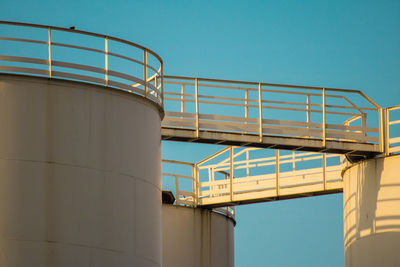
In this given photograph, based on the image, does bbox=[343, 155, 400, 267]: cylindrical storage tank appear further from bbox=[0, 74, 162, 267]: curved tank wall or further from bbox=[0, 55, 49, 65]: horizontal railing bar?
bbox=[0, 55, 49, 65]: horizontal railing bar

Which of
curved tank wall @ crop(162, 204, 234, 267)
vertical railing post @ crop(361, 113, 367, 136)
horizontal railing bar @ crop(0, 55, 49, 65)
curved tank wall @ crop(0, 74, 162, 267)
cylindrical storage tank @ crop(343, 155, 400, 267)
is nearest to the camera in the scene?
curved tank wall @ crop(0, 74, 162, 267)

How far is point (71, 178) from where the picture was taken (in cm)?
2302

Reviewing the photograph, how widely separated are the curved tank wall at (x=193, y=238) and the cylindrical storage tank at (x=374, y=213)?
808cm

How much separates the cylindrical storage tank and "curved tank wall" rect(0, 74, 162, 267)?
888cm

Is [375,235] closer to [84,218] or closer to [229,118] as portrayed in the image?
[229,118]

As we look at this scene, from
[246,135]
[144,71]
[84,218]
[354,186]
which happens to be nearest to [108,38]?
[144,71]

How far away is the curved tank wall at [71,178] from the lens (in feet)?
73.4

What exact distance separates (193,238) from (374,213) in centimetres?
1000

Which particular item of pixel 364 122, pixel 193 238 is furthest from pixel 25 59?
pixel 193 238

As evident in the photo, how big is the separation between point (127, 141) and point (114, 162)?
0.75 m

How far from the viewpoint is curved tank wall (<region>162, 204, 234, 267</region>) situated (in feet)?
126

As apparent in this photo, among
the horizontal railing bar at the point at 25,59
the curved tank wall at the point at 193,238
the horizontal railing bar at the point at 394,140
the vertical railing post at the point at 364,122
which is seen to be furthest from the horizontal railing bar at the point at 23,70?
the curved tank wall at the point at 193,238

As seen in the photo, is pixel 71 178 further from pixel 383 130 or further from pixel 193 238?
pixel 193 238

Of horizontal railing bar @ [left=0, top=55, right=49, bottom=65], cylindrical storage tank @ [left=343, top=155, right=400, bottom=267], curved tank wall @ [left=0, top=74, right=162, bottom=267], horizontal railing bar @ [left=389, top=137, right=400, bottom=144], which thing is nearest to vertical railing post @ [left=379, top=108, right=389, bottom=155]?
horizontal railing bar @ [left=389, top=137, right=400, bottom=144]
